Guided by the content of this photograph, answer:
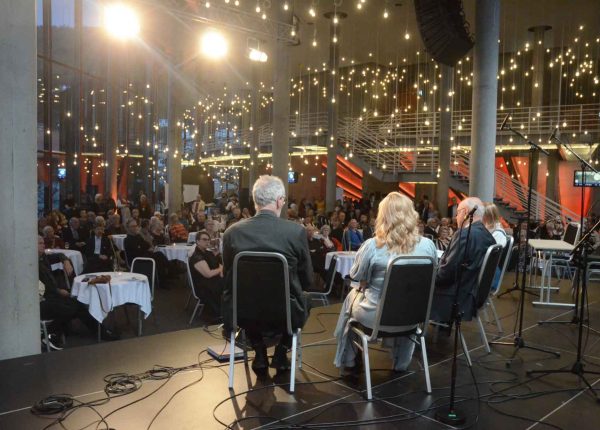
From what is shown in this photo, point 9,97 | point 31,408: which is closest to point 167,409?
point 31,408

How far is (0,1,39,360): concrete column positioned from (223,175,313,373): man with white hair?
188 centimetres

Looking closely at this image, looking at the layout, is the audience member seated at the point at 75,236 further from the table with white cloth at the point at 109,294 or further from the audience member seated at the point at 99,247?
the table with white cloth at the point at 109,294

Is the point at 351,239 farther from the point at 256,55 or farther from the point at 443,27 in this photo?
the point at 256,55

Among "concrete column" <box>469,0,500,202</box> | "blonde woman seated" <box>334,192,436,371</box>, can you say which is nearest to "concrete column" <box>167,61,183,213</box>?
"concrete column" <box>469,0,500,202</box>

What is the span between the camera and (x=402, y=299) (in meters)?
3.22

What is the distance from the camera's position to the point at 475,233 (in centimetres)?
418

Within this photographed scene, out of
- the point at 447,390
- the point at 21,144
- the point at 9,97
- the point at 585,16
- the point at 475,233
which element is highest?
the point at 585,16

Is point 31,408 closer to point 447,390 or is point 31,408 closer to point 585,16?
point 447,390

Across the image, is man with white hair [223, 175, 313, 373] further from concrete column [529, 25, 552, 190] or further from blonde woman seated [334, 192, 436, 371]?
concrete column [529, 25, 552, 190]

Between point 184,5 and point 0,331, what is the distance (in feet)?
21.9

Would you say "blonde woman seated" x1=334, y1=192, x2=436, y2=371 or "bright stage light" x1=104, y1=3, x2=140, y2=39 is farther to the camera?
"bright stage light" x1=104, y1=3, x2=140, y2=39

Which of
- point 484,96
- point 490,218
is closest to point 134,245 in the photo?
point 490,218

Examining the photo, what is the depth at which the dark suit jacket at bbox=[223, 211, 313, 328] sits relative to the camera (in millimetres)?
3227

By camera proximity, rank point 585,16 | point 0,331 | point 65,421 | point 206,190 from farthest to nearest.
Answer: point 206,190 → point 585,16 → point 0,331 → point 65,421
